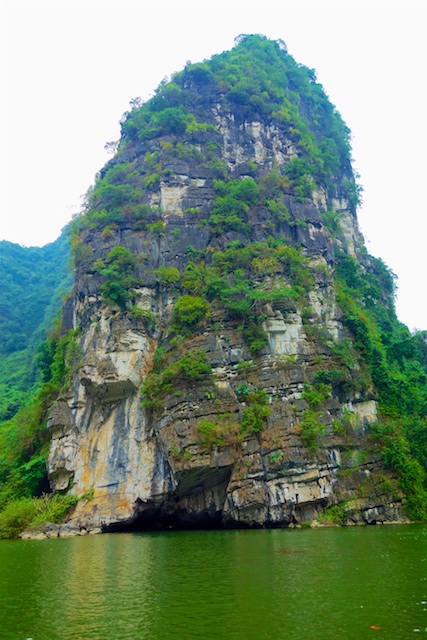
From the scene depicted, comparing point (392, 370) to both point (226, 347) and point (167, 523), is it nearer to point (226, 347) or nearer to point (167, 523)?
point (226, 347)

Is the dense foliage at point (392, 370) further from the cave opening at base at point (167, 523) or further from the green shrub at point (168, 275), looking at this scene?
the green shrub at point (168, 275)

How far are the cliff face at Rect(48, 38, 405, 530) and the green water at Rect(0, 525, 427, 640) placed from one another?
8213mm

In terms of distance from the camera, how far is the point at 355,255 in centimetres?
4041

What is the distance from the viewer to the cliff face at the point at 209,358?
76.4 feet


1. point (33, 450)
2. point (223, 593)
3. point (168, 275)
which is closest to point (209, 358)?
point (168, 275)

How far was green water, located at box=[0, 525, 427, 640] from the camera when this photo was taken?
6828 mm

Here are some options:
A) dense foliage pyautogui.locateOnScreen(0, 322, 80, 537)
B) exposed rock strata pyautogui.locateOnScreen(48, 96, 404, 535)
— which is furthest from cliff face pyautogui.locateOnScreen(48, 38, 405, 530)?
dense foliage pyautogui.locateOnScreen(0, 322, 80, 537)

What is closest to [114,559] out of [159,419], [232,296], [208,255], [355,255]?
[159,419]

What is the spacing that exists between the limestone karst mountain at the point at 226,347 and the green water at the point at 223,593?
831cm

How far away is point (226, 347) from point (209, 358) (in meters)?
1.17

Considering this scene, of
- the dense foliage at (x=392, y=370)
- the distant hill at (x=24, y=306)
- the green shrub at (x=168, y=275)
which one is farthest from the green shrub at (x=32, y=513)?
the distant hill at (x=24, y=306)

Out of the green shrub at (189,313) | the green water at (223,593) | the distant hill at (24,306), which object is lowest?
the green water at (223,593)

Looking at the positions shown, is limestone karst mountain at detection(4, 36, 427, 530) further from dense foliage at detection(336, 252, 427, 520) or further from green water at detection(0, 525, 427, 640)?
green water at detection(0, 525, 427, 640)

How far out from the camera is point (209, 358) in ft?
86.3
